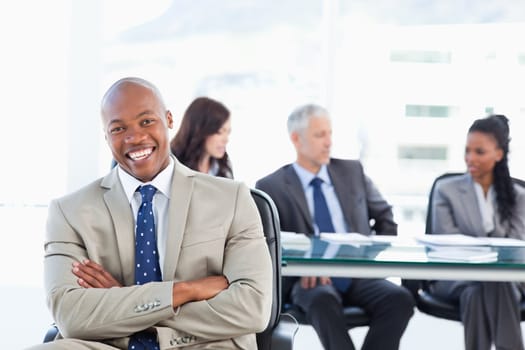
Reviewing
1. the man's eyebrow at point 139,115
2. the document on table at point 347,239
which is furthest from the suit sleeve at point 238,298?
the document on table at point 347,239

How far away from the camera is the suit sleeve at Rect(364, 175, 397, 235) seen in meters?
4.06

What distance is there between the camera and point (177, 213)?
88.8 inches

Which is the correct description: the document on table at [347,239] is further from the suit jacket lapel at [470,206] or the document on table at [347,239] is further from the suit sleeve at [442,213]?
the suit jacket lapel at [470,206]

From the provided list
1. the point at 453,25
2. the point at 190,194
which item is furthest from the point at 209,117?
the point at 453,25

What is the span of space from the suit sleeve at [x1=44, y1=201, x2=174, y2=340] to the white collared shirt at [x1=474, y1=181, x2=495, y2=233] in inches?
91.0

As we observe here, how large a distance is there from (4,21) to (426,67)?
124 inches

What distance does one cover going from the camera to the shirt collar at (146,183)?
2.32 m

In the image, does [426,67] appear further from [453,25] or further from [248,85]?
[248,85]

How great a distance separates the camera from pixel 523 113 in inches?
243

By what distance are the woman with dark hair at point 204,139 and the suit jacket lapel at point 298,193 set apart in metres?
0.36

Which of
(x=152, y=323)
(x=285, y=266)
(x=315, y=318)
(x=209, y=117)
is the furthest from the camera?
(x=209, y=117)

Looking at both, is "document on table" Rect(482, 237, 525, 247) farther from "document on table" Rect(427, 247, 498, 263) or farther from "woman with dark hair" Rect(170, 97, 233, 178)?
"woman with dark hair" Rect(170, 97, 233, 178)

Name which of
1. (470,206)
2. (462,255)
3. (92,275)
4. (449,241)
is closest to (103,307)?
(92,275)

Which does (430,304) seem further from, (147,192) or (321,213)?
(147,192)
